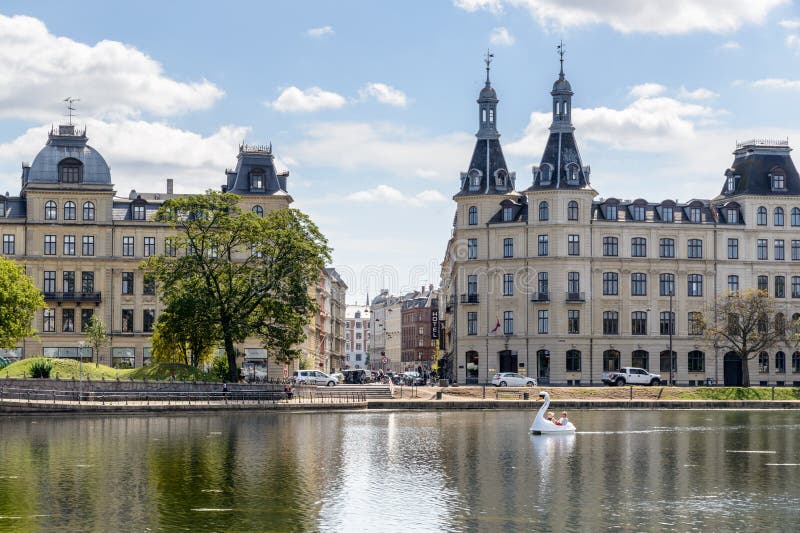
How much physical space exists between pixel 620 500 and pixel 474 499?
18.6ft

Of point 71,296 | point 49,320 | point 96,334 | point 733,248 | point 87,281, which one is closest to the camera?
point 96,334

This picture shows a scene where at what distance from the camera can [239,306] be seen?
93.2 m

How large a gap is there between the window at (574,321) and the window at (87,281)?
2060 inches

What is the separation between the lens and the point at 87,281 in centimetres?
11975

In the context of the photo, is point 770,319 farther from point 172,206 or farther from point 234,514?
point 234,514

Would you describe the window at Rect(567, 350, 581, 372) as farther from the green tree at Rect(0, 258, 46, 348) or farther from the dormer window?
the green tree at Rect(0, 258, 46, 348)

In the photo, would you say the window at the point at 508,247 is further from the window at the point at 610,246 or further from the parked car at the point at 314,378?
the parked car at the point at 314,378

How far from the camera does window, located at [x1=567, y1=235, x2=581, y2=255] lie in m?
122

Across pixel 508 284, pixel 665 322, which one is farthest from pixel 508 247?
pixel 665 322

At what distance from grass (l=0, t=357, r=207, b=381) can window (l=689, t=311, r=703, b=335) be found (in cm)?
5576

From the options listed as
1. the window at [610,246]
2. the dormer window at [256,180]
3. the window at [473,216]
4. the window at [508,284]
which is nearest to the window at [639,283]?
the window at [610,246]

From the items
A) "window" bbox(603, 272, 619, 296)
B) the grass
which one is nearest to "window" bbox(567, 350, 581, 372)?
"window" bbox(603, 272, 619, 296)

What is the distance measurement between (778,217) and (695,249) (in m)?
10.3

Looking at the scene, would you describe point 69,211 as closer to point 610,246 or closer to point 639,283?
point 610,246
